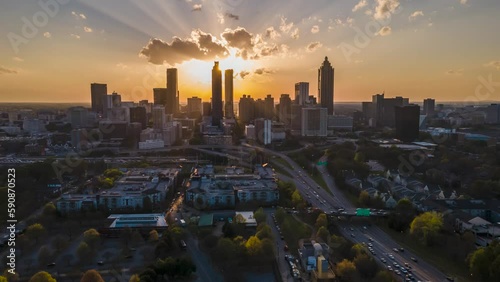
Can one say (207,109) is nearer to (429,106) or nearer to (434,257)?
(429,106)

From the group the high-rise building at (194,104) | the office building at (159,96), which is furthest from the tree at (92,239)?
the high-rise building at (194,104)

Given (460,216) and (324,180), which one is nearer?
(460,216)

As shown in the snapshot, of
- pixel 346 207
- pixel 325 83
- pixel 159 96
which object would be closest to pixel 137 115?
pixel 159 96

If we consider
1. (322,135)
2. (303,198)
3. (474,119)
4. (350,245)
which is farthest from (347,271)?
(474,119)

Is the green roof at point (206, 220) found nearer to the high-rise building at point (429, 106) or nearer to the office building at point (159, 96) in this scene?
the office building at point (159, 96)

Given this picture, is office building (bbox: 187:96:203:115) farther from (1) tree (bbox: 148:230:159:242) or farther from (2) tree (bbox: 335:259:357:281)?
(2) tree (bbox: 335:259:357:281)

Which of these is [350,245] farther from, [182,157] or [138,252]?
[182,157]

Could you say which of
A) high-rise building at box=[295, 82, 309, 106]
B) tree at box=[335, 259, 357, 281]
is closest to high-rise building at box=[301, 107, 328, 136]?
high-rise building at box=[295, 82, 309, 106]
